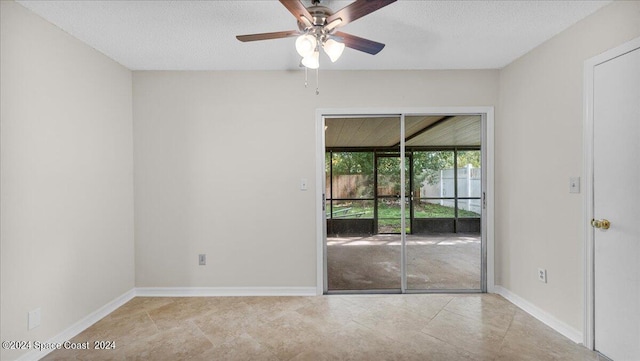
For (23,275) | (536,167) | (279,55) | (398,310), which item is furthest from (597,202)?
(23,275)

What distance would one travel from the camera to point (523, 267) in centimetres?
264

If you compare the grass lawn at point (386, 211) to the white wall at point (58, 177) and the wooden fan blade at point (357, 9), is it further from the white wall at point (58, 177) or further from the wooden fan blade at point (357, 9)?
the white wall at point (58, 177)

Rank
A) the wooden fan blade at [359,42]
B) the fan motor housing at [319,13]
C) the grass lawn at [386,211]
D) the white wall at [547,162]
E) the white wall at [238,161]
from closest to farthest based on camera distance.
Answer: the fan motor housing at [319,13]
the wooden fan blade at [359,42]
the white wall at [547,162]
the white wall at [238,161]
the grass lawn at [386,211]

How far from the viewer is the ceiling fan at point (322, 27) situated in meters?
1.42

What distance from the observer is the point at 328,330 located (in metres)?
2.25

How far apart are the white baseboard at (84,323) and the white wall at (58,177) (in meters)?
0.05

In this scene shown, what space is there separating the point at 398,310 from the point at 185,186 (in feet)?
8.33

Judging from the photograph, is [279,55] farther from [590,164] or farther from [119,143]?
[590,164]

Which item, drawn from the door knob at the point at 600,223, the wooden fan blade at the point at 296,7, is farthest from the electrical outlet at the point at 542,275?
the wooden fan blade at the point at 296,7

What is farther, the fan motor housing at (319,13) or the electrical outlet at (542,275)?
the electrical outlet at (542,275)

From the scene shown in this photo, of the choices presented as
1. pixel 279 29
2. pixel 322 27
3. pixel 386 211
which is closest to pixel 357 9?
pixel 322 27

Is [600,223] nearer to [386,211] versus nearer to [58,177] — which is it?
[386,211]

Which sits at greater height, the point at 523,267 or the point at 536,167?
the point at 536,167

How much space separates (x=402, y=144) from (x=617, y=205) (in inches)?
66.9
